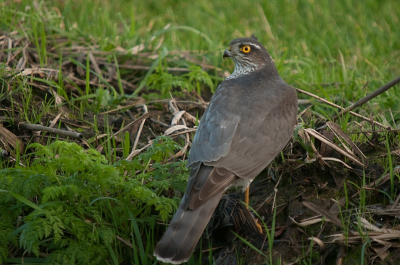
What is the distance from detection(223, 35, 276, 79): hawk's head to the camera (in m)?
5.02

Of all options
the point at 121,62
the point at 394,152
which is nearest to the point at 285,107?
the point at 394,152

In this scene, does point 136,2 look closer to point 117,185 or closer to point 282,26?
point 282,26

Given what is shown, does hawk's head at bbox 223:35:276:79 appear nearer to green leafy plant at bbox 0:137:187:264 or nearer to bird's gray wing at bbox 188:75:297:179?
bird's gray wing at bbox 188:75:297:179

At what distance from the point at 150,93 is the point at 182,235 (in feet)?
8.81

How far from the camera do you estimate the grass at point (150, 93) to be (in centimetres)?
367

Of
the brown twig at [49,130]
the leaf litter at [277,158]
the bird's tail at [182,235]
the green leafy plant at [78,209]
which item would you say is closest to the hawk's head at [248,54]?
the leaf litter at [277,158]

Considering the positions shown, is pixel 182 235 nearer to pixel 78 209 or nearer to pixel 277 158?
pixel 78 209

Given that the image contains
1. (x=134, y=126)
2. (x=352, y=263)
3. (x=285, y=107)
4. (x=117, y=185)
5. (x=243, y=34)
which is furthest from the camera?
(x=243, y=34)

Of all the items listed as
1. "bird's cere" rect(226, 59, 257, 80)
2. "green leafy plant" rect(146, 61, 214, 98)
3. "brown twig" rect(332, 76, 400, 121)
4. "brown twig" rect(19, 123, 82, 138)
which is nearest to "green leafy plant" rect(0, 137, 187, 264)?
"brown twig" rect(19, 123, 82, 138)

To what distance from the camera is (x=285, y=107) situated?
430 centimetres

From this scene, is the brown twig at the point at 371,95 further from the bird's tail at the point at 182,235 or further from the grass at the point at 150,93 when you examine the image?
the bird's tail at the point at 182,235

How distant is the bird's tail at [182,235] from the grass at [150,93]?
0.65ft

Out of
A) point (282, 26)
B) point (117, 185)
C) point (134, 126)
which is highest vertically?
point (117, 185)

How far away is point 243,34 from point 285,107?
4.00m
